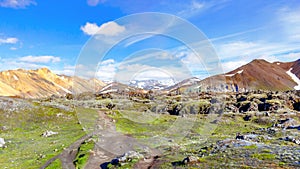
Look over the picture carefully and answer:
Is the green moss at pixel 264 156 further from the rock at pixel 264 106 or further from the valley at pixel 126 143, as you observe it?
the rock at pixel 264 106

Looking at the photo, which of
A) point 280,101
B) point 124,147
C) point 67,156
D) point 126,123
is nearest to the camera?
point 67,156

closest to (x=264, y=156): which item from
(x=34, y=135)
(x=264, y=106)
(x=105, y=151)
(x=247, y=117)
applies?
(x=105, y=151)

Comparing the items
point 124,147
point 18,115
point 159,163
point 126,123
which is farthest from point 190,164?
point 18,115

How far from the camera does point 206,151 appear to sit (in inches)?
1720

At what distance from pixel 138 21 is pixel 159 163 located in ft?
76.1

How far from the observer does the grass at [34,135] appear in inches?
1922

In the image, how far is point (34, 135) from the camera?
2822 inches

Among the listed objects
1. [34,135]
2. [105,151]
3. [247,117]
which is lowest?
[34,135]

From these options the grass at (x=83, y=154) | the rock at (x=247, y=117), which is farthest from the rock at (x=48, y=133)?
the rock at (x=247, y=117)

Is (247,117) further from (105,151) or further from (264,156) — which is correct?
(105,151)

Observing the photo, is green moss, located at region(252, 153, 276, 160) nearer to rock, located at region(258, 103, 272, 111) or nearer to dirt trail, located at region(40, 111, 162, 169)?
dirt trail, located at region(40, 111, 162, 169)

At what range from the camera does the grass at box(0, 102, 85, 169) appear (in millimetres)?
48812

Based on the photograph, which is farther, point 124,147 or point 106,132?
point 106,132

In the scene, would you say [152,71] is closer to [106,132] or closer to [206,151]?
[206,151]
